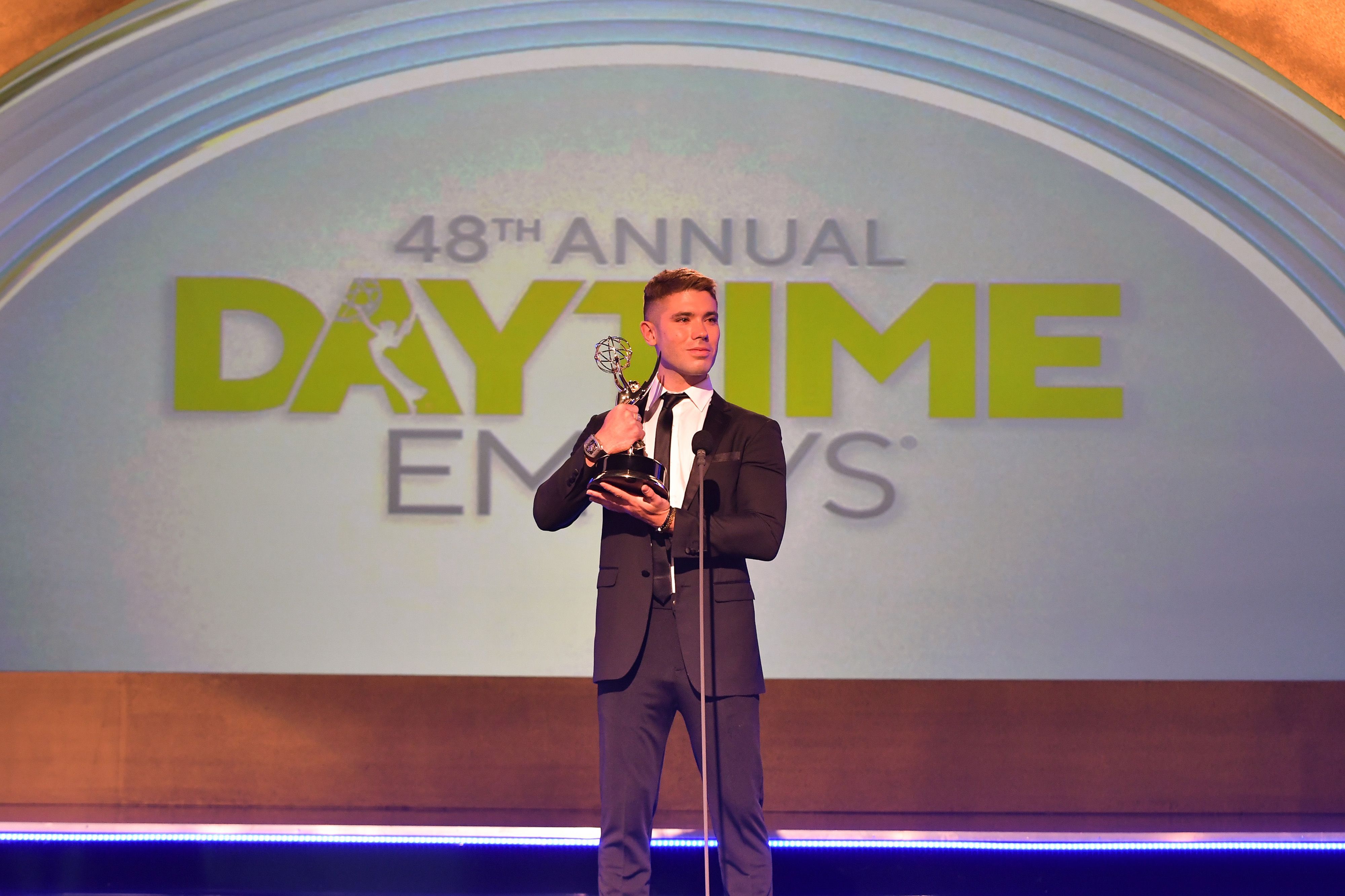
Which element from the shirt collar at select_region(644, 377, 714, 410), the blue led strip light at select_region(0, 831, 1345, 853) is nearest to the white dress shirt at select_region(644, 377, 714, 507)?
the shirt collar at select_region(644, 377, 714, 410)

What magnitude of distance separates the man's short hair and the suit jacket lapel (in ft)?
0.81

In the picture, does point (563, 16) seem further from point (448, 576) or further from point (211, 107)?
point (448, 576)

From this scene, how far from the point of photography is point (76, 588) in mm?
4754

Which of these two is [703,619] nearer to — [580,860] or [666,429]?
[666,429]

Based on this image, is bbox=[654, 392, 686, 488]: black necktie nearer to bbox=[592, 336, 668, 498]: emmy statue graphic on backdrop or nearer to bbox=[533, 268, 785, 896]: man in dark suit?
bbox=[533, 268, 785, 896]: man in dark suit

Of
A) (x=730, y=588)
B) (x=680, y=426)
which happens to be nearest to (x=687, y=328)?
(x=680, y=426)

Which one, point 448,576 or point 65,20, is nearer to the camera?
point 65,20

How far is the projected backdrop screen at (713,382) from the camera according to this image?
15.3 feet

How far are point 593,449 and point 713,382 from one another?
7.79 feet

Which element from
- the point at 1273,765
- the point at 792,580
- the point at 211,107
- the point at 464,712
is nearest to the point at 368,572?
the point at 464,712

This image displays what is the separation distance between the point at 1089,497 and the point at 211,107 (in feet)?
13.1

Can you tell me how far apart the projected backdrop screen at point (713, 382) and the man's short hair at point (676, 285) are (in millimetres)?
2181

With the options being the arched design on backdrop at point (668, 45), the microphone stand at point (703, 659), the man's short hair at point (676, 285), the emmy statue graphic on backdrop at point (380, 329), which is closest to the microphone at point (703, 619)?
the microphone stand at point (703, 659)

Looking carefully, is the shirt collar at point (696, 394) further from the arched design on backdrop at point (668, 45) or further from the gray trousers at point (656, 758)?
the arched design on backdrop at point (668, 45)
